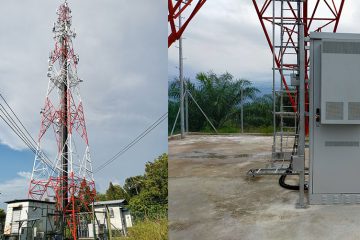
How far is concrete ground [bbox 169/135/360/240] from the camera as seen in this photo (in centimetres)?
311

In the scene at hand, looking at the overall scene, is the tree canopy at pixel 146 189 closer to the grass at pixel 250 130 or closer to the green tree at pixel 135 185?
the green tree at pixel 135 185

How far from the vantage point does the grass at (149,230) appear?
13.1 ft

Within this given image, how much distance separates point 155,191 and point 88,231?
6.97 feet

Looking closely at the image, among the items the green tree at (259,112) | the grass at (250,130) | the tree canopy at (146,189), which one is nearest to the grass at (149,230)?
the tree canopy at (146,189)

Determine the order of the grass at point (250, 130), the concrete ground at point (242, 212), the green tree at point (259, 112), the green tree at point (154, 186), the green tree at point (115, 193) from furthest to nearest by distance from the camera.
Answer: the green tree at point (259, 112) < the grass at point (250, 130) < the green tree at point (154, 186) < the green tree at point (115, 193) < the concrete ground at point (242, 212)

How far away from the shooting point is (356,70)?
144 inches

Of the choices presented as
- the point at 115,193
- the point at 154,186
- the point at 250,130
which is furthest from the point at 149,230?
the point at 250,130

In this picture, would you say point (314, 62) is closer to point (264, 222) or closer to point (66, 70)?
point (264, 222)

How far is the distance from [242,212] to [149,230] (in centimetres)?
114

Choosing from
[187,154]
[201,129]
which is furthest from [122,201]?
[201,129]

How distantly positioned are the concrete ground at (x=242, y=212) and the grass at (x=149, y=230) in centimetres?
28

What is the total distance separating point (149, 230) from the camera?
416cm

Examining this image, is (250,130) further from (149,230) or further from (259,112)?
(149,230)

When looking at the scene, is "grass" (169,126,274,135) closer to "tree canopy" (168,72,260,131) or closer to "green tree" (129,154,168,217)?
"tree canopy" (168,72,260,131)
